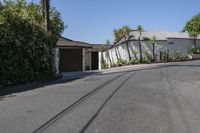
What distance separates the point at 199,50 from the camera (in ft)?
137

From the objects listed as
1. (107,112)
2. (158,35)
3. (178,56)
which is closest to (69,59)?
(158,35)

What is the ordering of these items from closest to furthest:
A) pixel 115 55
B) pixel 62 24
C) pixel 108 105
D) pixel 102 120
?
pixel 102 120, pixel 108 105, pixel 62 24, pixel 115 55

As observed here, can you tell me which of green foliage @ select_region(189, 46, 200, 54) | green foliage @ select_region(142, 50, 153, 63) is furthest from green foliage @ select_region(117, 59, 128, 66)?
green foliage @ select_region(189, 46, 200, 54)

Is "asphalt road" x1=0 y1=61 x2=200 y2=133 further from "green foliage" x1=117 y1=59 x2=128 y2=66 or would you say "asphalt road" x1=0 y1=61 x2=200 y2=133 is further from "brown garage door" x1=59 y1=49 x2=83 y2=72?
"green foliage" x1=117 y1=59 x2=128 y2=66

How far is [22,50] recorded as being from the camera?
55.3 ft

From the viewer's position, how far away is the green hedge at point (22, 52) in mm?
15633

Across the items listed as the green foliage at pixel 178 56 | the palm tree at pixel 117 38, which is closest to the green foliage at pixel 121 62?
the palm tree at pixel 117 38

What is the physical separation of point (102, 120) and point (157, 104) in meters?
2.41

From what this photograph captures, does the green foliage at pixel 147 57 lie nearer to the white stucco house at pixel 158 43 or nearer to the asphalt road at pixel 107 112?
the white stucco house at pixel 158 43

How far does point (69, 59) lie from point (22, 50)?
1518 cm

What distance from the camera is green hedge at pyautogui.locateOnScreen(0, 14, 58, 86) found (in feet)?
51.3

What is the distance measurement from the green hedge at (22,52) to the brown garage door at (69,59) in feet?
39.8

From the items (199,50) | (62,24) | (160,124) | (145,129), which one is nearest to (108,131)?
(145,129)

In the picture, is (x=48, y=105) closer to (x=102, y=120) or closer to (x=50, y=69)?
(x=102, y=120)
